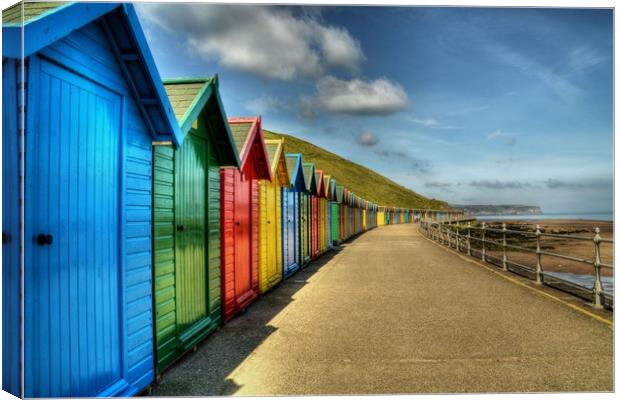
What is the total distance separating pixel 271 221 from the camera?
38.4 feet

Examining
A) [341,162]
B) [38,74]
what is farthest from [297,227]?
[341,162]

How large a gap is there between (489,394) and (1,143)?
430cm

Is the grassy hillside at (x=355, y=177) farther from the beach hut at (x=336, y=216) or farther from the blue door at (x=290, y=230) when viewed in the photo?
the blue door at (x=290, y=230)

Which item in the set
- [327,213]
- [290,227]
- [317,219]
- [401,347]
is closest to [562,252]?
[327,213]

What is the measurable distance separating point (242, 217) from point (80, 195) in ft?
17.8

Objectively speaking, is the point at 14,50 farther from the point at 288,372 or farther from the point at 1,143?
the point at 288,372

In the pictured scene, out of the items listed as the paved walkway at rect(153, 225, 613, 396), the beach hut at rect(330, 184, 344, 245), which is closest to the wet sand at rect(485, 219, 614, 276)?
the paved walkway at rect(153, 225, 613, 396)

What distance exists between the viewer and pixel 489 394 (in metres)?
4.32

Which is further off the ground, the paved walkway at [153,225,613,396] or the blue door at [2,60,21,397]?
the blue door at [2,60,21,397]

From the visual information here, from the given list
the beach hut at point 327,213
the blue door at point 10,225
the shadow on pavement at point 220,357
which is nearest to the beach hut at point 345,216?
the beach hut at point 327,213

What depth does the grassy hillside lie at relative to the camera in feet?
352

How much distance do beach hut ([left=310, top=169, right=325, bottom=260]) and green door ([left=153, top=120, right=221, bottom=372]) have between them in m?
10.7

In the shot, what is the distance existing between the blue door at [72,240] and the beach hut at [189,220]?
36.4 inches

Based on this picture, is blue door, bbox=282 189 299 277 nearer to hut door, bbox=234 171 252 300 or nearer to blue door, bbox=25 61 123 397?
hut door, bbox=234 171 252 300
